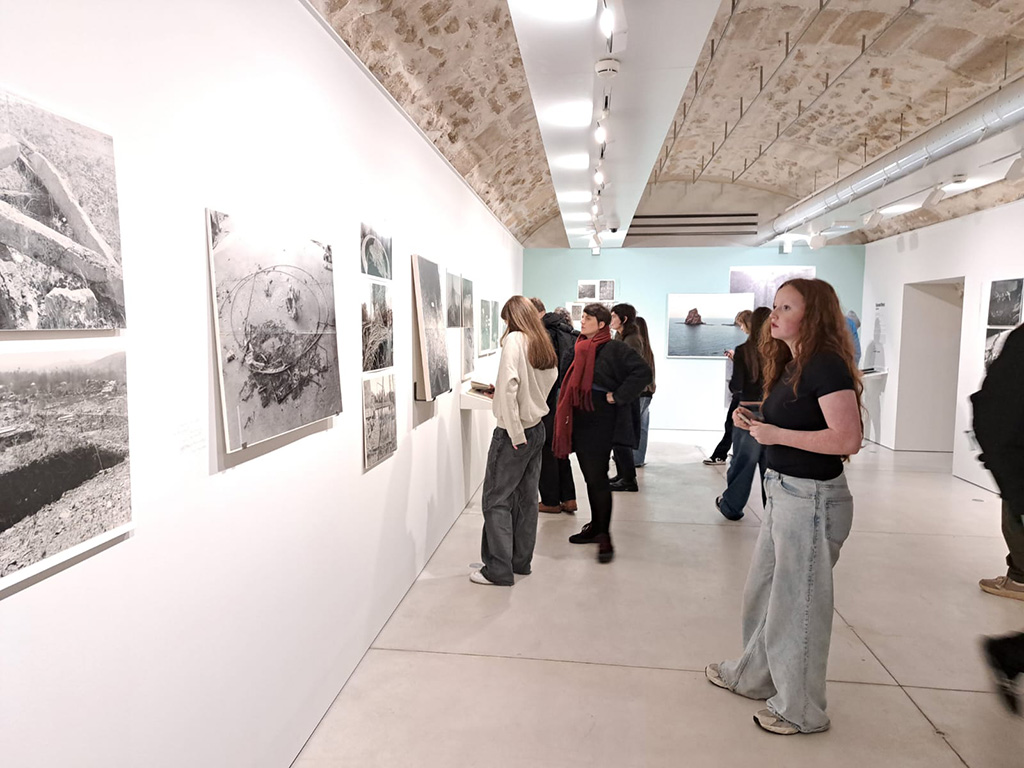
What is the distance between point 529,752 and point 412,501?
1814 mm

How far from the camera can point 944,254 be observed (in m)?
7.98

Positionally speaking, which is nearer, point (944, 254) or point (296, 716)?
point (296, 716)

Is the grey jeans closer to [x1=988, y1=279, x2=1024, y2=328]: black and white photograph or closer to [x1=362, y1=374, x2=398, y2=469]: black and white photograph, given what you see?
[x1=362, y1=374, x2=398, y2=469]: black and white photograph

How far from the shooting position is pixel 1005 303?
6.71 meters

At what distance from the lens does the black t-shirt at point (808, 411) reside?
7.91 feet

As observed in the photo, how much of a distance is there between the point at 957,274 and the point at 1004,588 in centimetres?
499

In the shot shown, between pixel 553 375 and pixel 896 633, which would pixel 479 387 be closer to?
pixel 553 375

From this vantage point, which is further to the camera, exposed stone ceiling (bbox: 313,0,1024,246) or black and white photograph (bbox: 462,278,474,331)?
black and white photograph (bbox: 462,278,474,331)

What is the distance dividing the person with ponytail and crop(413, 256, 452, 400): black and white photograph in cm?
210

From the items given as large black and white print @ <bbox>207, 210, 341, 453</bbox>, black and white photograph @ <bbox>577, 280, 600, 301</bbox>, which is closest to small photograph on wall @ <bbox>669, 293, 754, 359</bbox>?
black and white photograph @ <bbox>577, 280, 600, 301</bbox>

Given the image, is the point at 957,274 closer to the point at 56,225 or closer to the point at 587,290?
the point at 587,290

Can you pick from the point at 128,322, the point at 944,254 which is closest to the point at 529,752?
the point at 128,322

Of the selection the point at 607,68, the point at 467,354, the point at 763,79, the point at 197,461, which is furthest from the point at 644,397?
the point at 197,461

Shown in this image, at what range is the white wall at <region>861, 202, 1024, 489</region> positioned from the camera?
688 centimetres
